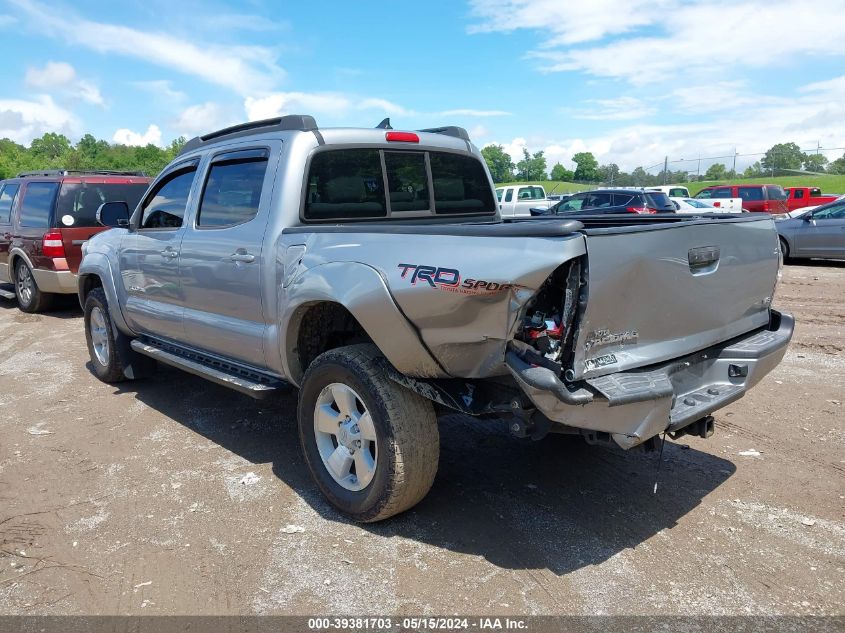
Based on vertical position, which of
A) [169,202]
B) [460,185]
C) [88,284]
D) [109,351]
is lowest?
[109,351]

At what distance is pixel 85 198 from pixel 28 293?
1.79 metres

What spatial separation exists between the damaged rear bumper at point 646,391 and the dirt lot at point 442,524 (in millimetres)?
717

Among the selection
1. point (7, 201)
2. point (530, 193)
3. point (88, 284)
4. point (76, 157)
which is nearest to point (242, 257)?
point (88, 284)

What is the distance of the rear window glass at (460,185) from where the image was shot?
4.71 metres

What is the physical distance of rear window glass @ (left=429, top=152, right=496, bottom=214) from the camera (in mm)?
4711

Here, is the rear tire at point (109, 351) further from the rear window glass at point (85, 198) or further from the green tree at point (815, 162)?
the green tree at point (815, 162)

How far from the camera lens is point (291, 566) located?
316cm

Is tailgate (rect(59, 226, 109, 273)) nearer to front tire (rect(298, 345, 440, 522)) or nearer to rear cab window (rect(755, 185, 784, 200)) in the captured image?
front tire (rect(298, 345, 440, 522))

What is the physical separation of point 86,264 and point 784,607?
5.94m

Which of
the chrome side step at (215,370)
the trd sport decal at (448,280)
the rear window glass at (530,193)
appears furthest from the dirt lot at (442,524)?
the rear window glass at (530,193)

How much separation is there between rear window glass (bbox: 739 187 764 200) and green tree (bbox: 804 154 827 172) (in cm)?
2121

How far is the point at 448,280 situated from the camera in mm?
2785

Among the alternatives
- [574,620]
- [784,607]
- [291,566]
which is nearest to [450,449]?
[291,566]

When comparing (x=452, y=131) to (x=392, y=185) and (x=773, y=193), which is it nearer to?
(x=392, y=185)
